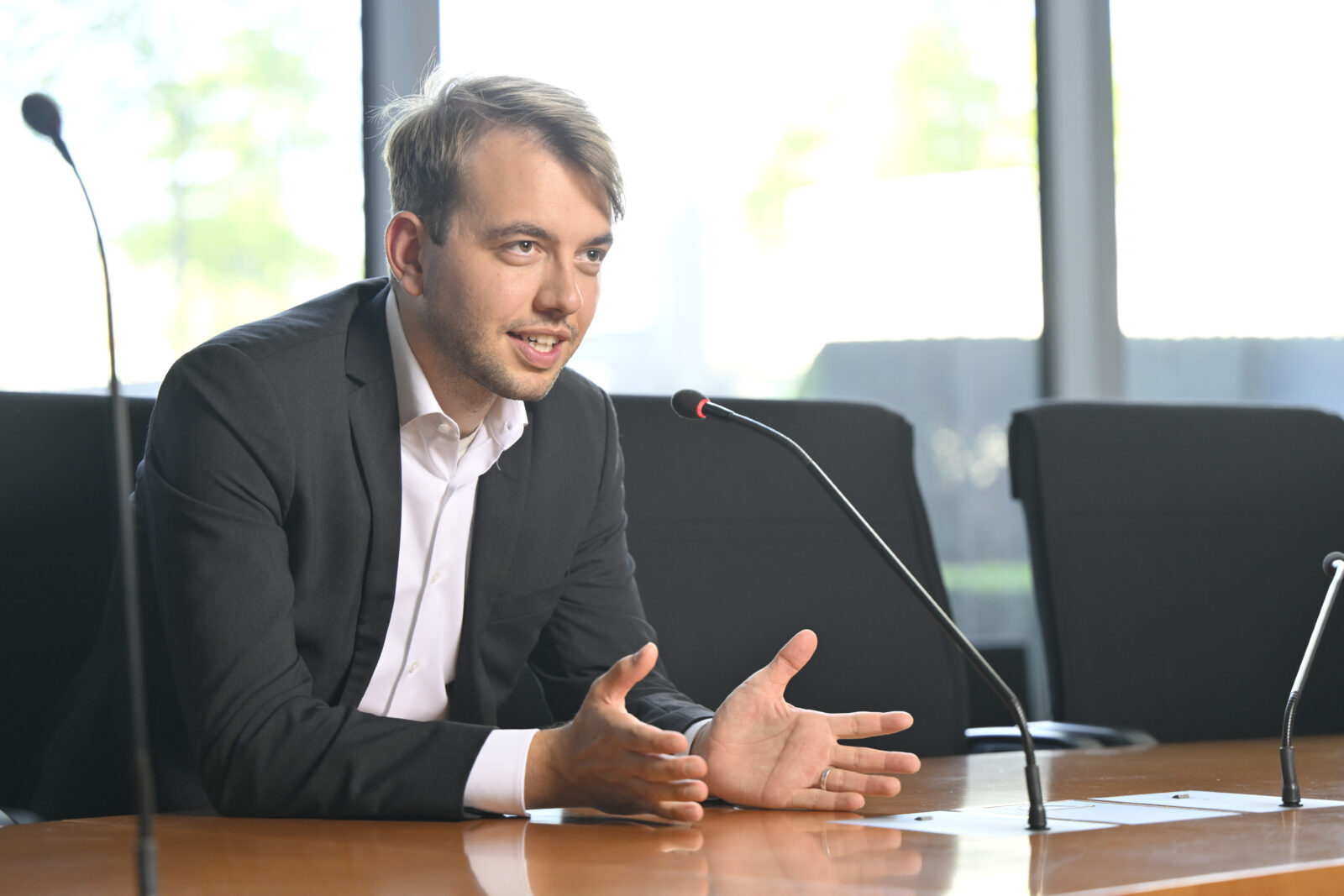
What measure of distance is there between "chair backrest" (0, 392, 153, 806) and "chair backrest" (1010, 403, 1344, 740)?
5.02 feet

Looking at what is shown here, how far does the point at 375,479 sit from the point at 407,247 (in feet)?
1.37

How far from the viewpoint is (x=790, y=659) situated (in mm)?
1463

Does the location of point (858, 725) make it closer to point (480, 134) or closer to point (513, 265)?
point (513, 265)

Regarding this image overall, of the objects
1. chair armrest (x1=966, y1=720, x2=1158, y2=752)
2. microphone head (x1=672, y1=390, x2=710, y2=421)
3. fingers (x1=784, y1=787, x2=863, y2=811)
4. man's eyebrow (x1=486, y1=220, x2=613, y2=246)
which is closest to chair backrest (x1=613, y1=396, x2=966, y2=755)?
chair armrest (x1=966, y1=720, x2=1158, y2=752)

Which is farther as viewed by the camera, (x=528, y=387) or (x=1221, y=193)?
(x=1221, y=193)

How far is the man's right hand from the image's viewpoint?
1266 millimetres

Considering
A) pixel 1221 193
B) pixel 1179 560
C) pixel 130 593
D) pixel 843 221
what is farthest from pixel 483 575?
pixel 1221 193

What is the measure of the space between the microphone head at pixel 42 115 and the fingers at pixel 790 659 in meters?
0.86

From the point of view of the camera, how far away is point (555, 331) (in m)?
1.87

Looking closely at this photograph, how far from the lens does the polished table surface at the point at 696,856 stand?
95cm

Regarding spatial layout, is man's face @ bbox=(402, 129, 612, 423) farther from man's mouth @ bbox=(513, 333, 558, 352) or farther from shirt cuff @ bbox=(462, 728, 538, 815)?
shirt cuff @ bbox=(462, 728, 538, 815)

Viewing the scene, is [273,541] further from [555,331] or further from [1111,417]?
[1111,417]

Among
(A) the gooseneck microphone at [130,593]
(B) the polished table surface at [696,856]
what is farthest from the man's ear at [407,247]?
(A) the gooseneck microphone at [130,593]

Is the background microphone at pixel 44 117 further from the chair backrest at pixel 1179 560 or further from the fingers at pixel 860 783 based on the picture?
the chair backrest at pixel 1179 560
